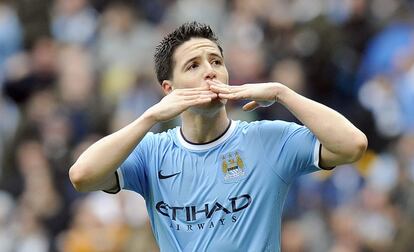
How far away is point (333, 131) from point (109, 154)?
1.37 metres

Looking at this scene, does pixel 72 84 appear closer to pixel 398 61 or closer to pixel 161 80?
pixel 398 61

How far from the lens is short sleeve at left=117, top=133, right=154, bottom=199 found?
776 cm

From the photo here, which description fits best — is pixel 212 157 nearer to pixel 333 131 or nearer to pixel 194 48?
pixel 194 48

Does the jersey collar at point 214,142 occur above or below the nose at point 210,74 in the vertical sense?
below

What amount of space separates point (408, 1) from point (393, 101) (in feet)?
8.38

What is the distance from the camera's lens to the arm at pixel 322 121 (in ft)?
23.7

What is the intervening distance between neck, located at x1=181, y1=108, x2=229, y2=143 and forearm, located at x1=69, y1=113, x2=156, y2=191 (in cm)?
41

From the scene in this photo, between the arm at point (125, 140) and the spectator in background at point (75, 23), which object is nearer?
the arm at point (125, 140)

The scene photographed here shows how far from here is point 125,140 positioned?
7.43m

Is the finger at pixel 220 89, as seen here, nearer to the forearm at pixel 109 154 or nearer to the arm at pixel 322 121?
the arm at pixel 322 121

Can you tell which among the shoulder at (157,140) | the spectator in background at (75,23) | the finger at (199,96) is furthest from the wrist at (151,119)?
the spectator in background at (75,23)

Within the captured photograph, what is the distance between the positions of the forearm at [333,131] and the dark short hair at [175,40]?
0.83m

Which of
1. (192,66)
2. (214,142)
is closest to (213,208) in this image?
(214,142)

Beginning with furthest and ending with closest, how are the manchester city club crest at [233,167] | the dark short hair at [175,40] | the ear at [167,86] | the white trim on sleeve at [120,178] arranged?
the ear at [167,86]
the dark short hair at [175,40]
the white trim on sleeve at [120,178]
the manchester city club crest at [233,167]
